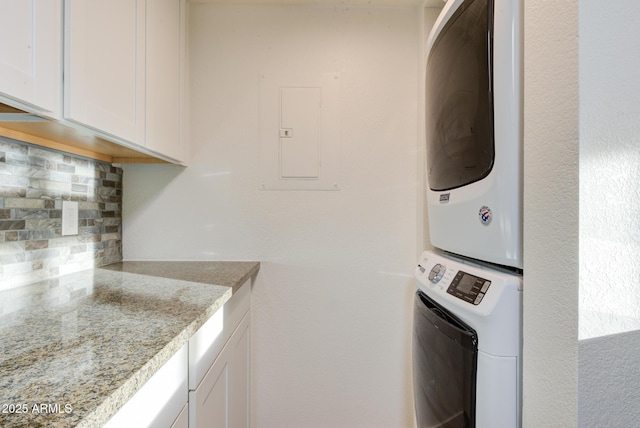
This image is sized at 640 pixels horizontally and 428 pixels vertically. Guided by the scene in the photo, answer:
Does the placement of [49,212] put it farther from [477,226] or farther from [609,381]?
[609,381]

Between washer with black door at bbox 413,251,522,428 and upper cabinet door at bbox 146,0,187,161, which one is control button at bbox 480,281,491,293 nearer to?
washer with black door at bbox 413,251,522,428

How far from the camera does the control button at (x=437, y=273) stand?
97 cm

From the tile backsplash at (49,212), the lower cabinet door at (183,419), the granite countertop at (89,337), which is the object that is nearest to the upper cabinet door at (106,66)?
the tile backsplash at (49,212)

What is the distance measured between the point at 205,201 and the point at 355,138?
837 mm

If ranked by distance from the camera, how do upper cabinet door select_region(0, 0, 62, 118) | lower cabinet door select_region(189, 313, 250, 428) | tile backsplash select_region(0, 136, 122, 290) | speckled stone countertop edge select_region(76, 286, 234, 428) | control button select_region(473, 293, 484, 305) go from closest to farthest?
speckled stone countertop edge select_region(76, 286, 234, 428) < upper cabinet door select_region(0, 0, 62, 118) < control button select_region(473, 293, 484, 305) < lower cabinet door select_region(189, 313, 250, 428) < tile backsplash select_region(0, 136, 122, 290)

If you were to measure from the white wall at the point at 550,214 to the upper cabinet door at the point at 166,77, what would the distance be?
1.22m

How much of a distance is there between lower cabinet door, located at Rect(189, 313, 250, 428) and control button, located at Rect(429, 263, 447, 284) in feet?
2.42

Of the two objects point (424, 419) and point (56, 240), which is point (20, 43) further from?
point (424, 419)

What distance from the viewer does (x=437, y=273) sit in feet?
3.26

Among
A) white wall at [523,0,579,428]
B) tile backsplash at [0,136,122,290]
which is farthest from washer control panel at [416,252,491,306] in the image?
tile backsplash at [0,136,122,290]

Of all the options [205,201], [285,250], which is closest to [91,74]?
[205,201]

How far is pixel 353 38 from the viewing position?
1651 mm

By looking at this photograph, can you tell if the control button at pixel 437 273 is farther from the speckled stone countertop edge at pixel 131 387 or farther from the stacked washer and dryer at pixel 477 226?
the speckled stone countertop edge at pixel 131 387

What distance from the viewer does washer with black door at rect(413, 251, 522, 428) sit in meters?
0.71
